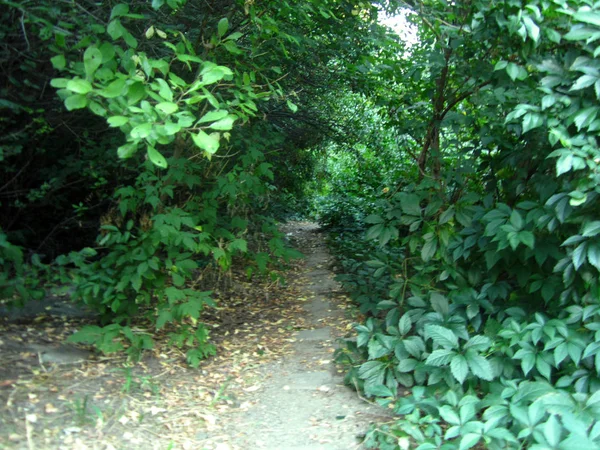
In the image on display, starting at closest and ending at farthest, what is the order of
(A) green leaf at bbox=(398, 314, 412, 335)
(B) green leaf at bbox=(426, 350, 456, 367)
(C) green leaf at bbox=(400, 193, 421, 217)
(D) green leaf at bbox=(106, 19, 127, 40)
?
(D) green leaf at bbox=(106, 19, 127, 40)
(B) green leaf at bbox=(426, 350, 456, 367)
(A) green leaf at bbox=(398, 314, 412, 335)
(C) green leaf at bbox=(400, 193, 421, 217)

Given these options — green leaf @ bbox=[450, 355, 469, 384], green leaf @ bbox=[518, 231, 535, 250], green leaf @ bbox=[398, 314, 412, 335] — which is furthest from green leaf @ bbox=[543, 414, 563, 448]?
green leaf @ bbox=[398, 314, 412, 335]

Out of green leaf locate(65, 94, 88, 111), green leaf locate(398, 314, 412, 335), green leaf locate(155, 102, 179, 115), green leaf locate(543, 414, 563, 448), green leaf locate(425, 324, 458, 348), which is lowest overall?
green leaf locate(543, 414, 563, 448)

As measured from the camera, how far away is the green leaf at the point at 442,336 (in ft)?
11.1

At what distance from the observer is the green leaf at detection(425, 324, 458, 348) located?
3398mm

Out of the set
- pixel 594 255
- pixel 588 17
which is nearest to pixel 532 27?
pixel 588 17

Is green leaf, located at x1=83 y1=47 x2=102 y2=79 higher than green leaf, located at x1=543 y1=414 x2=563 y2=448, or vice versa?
green leaf, located at x1=83 y1=47 x2=102 y2=79

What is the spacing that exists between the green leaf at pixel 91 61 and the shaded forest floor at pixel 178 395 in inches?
76.9

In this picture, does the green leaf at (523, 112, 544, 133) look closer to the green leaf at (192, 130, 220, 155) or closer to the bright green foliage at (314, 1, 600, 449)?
the bright green foliage at (314, 1, 600, 449)

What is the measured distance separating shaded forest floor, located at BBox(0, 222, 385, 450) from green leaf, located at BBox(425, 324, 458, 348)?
2.06 ft

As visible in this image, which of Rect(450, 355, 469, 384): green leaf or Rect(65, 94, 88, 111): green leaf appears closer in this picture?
Rect(65, 94, 88, 111): green leaf

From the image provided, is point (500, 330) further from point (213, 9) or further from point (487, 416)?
point (213, 9)

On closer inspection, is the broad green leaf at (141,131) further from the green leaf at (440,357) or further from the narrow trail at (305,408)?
the green leaf at (440,357)

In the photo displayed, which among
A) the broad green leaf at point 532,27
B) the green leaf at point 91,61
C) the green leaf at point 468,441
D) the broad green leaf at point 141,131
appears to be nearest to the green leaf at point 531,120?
the broad green leaf at point 532,27

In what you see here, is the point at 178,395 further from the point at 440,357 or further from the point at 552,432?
the point at 552,432
